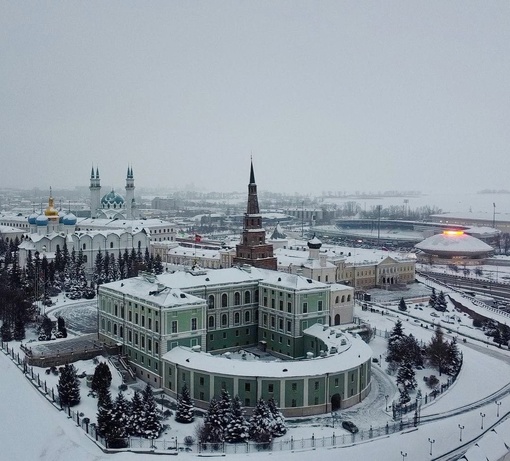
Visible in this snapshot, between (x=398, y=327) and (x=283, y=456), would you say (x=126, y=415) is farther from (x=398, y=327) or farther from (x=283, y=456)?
(x=398, y=327)

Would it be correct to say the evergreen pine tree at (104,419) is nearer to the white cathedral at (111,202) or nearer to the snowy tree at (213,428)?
the snowy tree at (213,428)

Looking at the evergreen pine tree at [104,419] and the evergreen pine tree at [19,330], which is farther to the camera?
the evergreen pine tree at [19,330]

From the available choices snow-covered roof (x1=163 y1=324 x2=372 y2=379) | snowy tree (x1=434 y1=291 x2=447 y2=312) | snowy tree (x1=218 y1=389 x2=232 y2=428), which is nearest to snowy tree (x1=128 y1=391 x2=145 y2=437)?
snowy tree (x1=218 y1=389 x2=232 y2=428)

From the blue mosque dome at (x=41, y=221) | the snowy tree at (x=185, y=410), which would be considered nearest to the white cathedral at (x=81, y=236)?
the blue mosque dome at (x=41, y=221)

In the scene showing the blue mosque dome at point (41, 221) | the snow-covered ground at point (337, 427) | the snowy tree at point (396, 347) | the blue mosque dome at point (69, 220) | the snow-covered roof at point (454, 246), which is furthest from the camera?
the snow-covered roof at point (454, 246)

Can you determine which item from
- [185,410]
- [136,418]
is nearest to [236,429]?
[185,410]

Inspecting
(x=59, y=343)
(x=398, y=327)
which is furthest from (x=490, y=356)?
(x=59, y=343)
